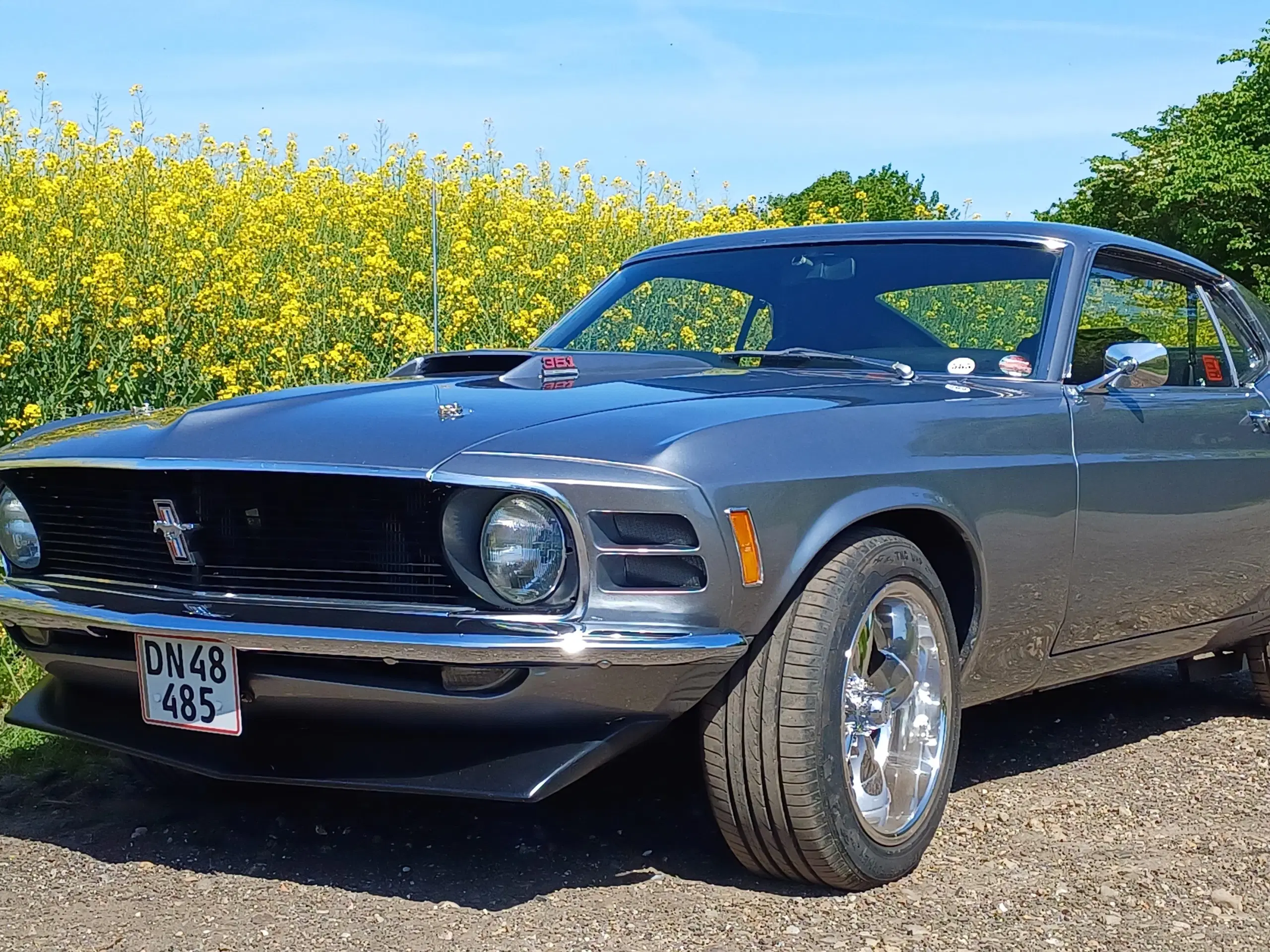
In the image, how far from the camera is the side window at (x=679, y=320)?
468 cm

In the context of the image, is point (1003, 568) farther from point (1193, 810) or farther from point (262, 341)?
point (262, 341)

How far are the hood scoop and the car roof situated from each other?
1.94ft

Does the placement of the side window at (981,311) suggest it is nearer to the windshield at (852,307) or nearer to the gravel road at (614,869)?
the windshield at (852,307)

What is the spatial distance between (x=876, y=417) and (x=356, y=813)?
5.48ft

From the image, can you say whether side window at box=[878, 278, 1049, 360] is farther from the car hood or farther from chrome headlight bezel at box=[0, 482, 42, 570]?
chrome headlight bezel at box=[0, 482, 42, 570]

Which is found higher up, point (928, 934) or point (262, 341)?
point (262, 341)

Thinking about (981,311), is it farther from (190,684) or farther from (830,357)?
(190,684)

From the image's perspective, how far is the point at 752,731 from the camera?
10.5ft

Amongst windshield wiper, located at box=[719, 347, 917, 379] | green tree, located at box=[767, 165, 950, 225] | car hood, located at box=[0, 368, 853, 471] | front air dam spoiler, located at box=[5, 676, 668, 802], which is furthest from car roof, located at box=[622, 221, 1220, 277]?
A: green tree, located at box=[767, 165, 950, 225]

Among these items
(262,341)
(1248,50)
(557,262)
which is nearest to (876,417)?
(262,341)

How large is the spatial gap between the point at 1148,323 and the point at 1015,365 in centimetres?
92

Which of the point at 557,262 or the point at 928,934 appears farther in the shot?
the point at 557,262

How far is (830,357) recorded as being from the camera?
4.25 metres

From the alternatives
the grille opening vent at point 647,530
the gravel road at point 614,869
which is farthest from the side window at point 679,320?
the grille opening vent at point 647,530
